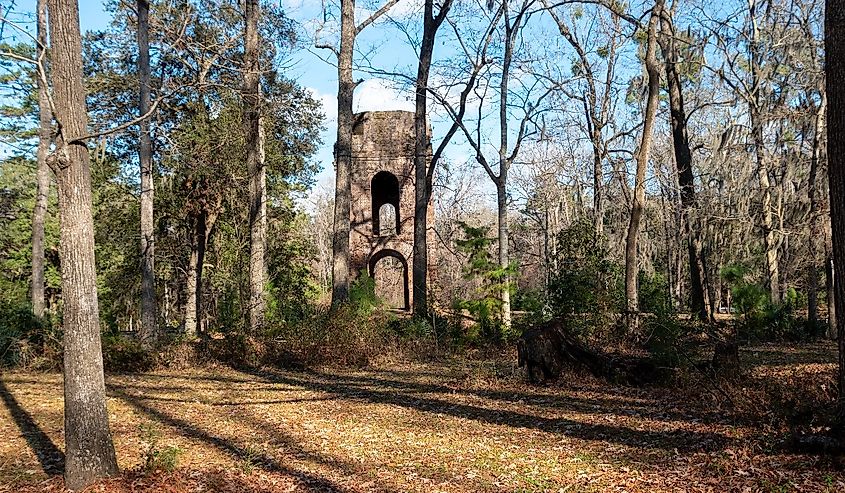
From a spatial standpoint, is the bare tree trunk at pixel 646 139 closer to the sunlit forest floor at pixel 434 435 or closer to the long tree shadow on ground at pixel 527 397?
the sunlit forest floor at pixel 434 435

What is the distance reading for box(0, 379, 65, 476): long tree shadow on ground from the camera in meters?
5.86

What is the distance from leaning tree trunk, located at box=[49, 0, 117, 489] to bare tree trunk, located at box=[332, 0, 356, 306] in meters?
9.01

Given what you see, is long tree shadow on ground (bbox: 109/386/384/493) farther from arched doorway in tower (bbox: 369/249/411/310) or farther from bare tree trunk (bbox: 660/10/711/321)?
arched doorway in tower (bbox: 369/249/411/310)

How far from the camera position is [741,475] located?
4941mm

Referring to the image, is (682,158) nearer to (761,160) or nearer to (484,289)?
(761,160)

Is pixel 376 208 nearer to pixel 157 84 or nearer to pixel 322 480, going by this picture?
pixel 157 84

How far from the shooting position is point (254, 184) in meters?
14.8

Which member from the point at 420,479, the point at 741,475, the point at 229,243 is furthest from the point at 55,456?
the point at 229,243

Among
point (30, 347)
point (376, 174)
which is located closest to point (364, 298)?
point (30, 347)

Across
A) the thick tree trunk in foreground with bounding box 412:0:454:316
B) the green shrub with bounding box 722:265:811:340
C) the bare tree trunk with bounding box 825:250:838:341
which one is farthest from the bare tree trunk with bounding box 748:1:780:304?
the thick tree trunk in foreground with bounding box 412:0:454:316

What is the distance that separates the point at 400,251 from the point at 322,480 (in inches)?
Answer: 680

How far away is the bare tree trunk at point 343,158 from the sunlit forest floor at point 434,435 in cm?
400

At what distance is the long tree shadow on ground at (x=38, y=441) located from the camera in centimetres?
586

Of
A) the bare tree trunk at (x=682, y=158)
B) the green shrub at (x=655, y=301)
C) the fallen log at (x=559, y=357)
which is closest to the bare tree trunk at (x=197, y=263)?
the fallen log at (x=559, y=357)
